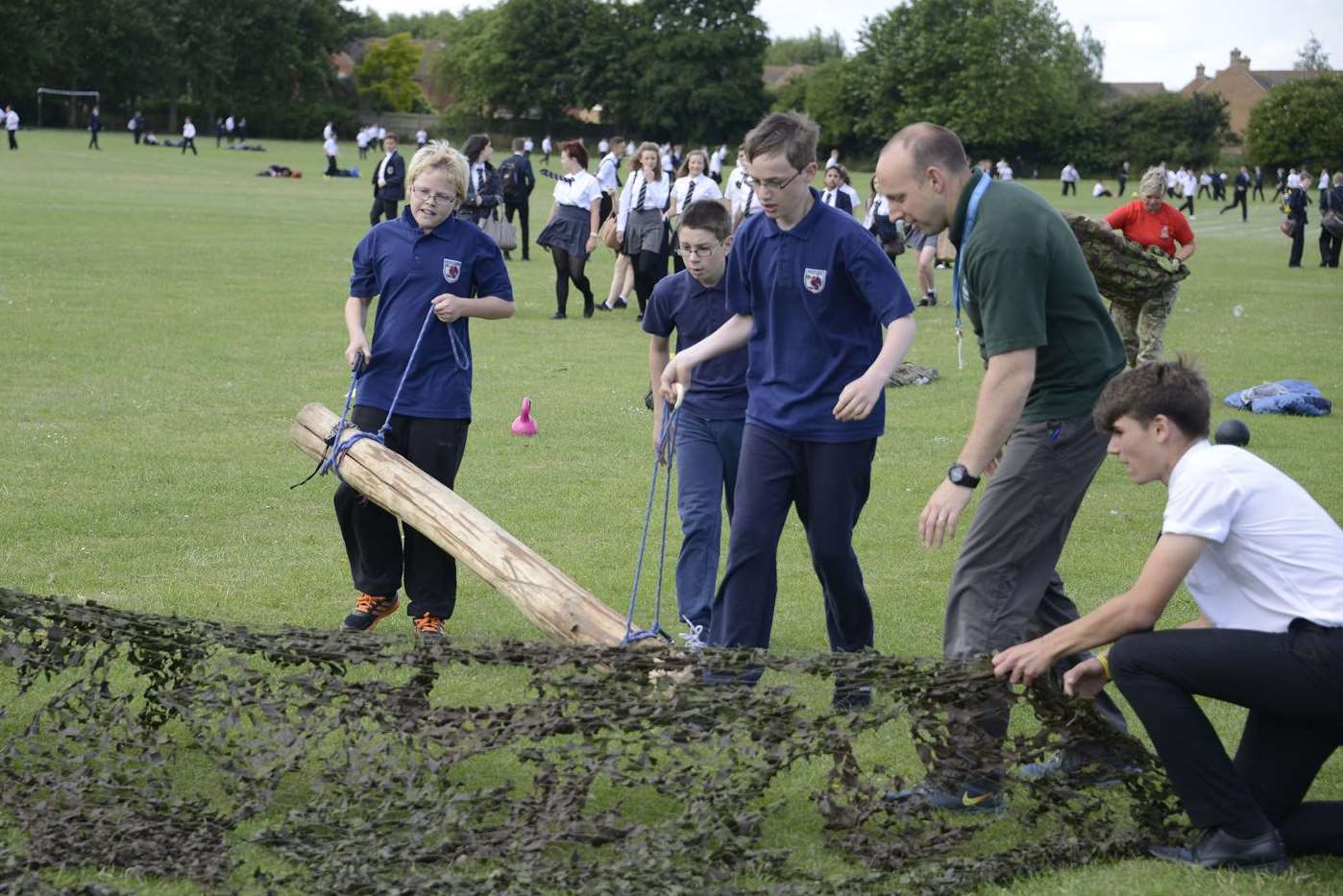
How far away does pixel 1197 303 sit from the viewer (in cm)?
2509

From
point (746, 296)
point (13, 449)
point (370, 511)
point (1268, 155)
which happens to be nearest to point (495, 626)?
point (370, 511)

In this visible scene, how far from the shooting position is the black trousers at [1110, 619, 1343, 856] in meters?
4.42

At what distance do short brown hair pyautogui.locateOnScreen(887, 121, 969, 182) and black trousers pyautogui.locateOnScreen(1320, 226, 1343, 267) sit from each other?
104 feet

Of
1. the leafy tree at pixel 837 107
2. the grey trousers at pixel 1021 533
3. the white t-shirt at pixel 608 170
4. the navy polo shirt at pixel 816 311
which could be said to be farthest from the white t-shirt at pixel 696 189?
the leafy tree at pixel 837 107

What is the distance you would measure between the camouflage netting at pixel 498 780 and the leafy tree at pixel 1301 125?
8491 centimetres

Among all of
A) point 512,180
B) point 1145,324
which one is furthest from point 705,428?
point 512,180

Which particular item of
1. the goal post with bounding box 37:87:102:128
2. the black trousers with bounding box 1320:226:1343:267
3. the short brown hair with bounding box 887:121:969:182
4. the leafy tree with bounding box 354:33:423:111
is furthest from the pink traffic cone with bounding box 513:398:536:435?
the leafy tree with bounding box 354:33:423:111

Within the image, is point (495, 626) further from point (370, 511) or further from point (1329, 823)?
point (1329, 823)

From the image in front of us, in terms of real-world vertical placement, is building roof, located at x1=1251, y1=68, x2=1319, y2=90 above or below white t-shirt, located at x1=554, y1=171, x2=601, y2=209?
above

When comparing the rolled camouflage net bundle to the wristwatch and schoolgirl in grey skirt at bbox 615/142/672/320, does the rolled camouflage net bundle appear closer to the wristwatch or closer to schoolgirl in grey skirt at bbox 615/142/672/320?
schoolgirl in grey skirt at bbox 615/142/672/320

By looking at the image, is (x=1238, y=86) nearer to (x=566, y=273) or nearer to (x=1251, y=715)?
(x=566, y=273)

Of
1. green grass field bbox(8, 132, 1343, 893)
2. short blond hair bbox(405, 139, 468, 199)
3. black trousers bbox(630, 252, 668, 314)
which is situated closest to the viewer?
short blond hair bbox(405, 139, 468, 199)

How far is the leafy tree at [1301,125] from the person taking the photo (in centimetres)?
8206

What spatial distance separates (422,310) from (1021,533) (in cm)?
314
